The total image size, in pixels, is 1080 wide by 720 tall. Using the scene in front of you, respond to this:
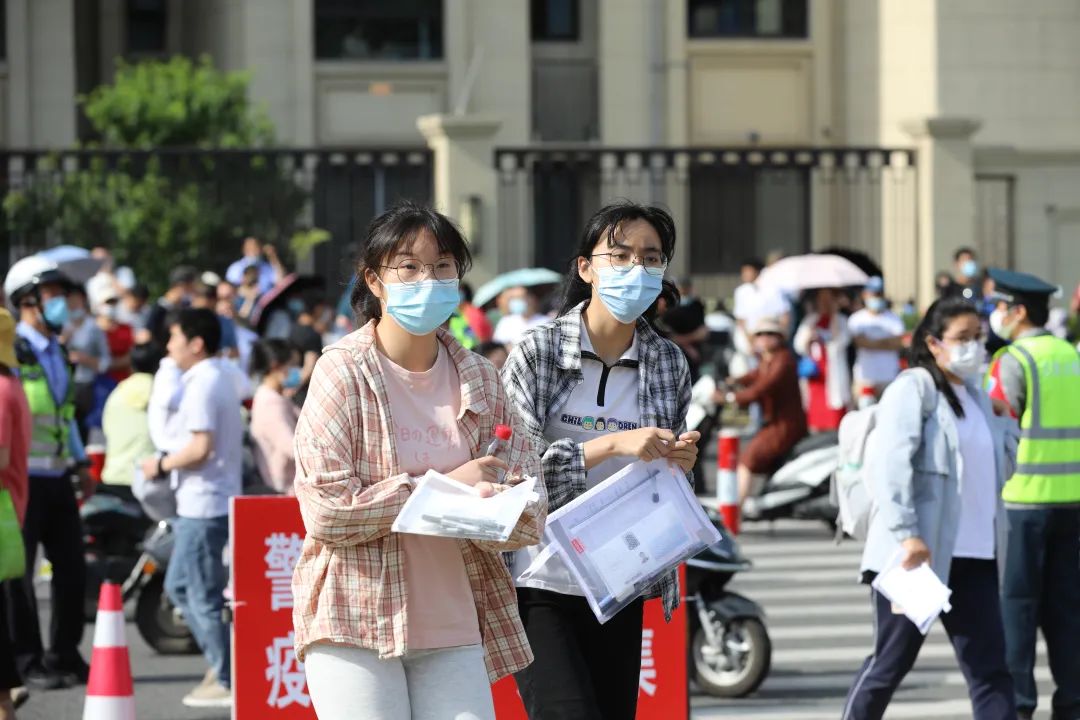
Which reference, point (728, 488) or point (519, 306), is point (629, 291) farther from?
point (519, 306)

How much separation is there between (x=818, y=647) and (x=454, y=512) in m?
6.58

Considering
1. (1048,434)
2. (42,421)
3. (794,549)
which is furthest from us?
(794,549)

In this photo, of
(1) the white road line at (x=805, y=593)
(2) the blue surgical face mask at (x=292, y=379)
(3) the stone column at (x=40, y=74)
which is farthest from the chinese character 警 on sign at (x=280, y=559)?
(3) the stone column at (x=40, y=74)

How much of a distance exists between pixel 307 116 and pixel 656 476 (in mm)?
31562

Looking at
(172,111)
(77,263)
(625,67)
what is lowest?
(77,263)

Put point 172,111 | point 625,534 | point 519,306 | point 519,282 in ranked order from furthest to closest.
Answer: point 172,111 < point 519,282 < point 519,306 < point 625,534

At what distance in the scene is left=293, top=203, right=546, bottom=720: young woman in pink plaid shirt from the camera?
4.93 m

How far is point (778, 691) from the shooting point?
996cm

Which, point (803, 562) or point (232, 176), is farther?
point (232, 176)

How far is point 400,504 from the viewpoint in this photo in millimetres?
4883

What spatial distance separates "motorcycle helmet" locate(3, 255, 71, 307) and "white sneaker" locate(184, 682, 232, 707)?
7.92ft

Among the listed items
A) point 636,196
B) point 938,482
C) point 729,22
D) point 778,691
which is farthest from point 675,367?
point 729,22

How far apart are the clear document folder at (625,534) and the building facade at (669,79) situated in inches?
1044

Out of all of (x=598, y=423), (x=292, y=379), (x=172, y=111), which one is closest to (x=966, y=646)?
(x=598, y=423)
